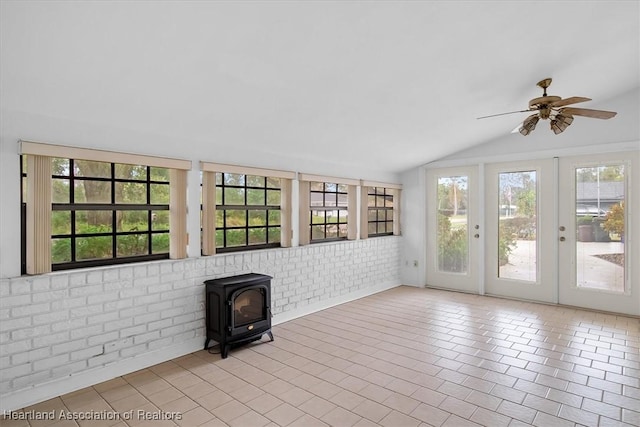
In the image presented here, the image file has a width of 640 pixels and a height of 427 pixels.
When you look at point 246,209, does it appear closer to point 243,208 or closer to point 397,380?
point 243,208

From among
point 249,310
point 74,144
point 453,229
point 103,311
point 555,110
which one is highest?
point 555,110

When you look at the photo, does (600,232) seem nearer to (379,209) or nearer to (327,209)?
(379,209)

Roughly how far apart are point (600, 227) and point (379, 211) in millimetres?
3243

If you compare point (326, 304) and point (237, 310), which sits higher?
point (237, 310)

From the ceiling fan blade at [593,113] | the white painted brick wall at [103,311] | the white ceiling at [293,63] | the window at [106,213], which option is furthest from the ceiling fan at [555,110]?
the window at [106,213]

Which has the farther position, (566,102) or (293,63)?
(566,102)

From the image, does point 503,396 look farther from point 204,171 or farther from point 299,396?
point 204,171

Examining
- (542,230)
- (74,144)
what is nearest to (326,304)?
(542,230)

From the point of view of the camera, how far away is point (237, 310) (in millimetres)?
3727

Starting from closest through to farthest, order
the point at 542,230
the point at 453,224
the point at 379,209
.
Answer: the point at 542,230, the point at 453,224, the point at 379,209

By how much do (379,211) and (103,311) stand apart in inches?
186

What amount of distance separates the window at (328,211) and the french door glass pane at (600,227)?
3384mm

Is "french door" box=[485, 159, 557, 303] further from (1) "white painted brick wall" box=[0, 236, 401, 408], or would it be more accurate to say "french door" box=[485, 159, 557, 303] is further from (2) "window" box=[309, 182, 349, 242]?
(1) "white painted brick wall" box=[0, 236, 401, 408]

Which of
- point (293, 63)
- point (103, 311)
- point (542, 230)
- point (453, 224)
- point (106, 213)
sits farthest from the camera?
point (453, 224)
